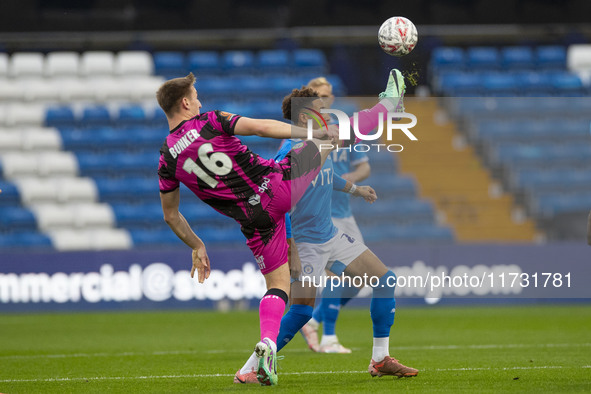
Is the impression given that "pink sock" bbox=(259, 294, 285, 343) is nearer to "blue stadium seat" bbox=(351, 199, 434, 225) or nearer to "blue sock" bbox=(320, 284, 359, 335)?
"blue sock" bbox=(320, 284, 359, 335)

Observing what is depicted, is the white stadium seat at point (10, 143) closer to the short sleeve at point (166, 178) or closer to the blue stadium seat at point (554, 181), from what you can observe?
the blue stadium seat at point (554, 181)

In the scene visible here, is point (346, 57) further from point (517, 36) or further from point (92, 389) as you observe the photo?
point (92, 389)

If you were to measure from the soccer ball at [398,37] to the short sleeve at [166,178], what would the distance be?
2.03m

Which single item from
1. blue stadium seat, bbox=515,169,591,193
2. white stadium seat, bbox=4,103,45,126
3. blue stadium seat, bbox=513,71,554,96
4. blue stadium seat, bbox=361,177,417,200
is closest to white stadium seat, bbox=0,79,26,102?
white stadium seat, bbox=4,103,45,126

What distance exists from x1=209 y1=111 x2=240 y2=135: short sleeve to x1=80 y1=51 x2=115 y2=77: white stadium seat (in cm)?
1438

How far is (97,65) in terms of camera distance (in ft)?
63.4

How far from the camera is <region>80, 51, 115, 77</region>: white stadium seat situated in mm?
19312

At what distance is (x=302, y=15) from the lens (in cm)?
2031

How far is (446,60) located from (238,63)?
4.61 metres

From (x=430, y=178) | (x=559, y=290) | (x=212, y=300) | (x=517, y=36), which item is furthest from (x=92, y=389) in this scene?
(x=517, y=36)

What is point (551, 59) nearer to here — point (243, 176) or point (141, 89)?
point (141, 89)

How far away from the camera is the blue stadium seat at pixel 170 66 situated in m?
19.4

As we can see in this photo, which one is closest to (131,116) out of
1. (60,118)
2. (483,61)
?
(60,118)

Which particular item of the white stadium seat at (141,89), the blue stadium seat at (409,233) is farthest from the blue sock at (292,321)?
the white stadium seat at (141,89)
